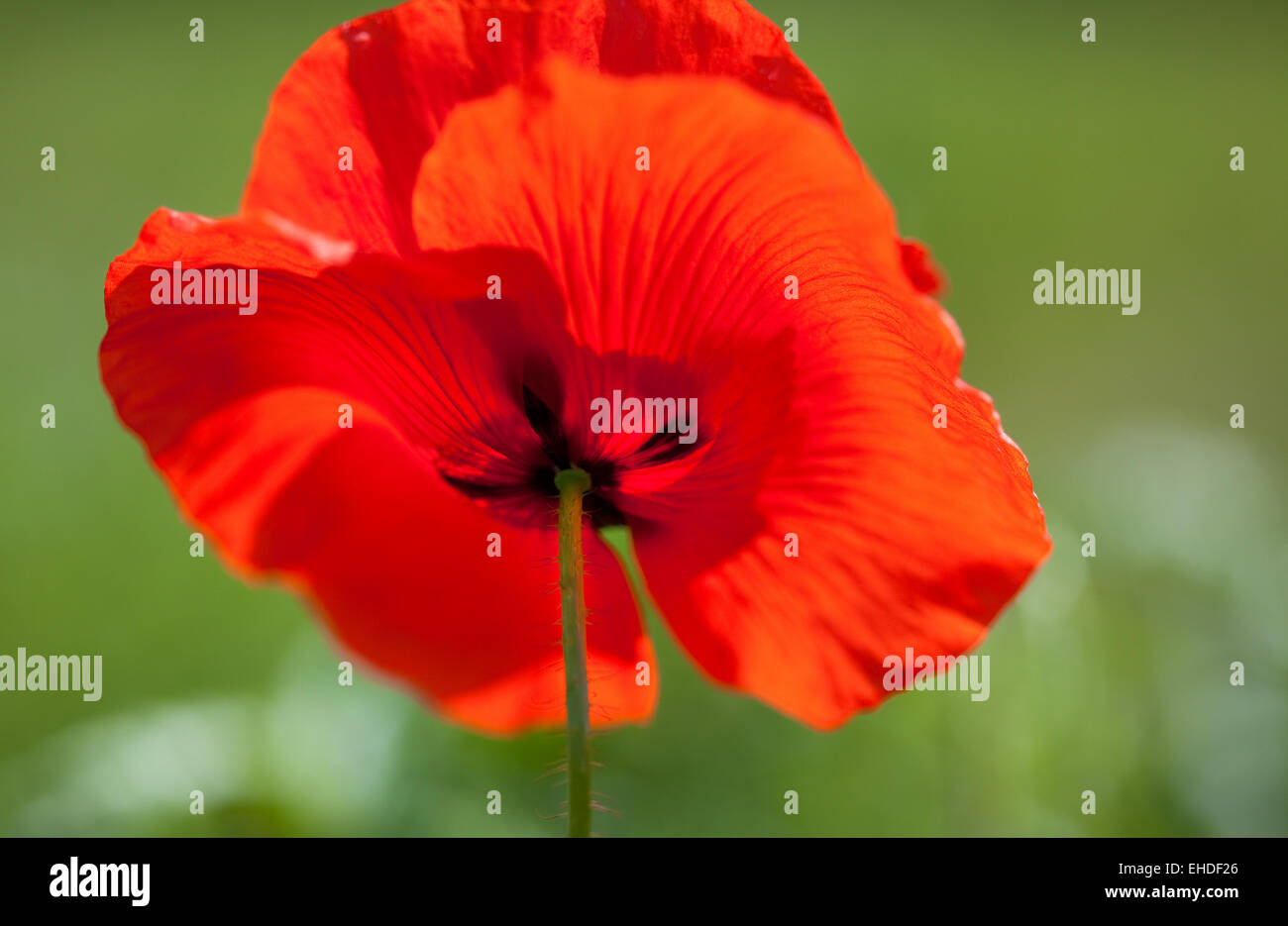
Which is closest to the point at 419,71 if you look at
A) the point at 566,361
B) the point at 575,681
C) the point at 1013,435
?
the point at 566,361

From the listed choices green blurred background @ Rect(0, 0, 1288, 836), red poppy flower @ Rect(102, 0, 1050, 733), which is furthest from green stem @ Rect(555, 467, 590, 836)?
green blurred background @ Rect(0, 0, 1288, 836)

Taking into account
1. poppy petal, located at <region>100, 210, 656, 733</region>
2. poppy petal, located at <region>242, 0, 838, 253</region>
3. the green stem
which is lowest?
the green stem

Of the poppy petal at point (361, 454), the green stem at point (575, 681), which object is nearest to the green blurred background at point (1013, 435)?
the poppy petal at point (361, 454)

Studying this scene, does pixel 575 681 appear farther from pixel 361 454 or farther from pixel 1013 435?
pixel 1013 435

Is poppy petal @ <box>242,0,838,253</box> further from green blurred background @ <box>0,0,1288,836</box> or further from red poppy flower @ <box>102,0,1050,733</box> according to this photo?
green blurred background @ <box>0,0,1288,836</box>

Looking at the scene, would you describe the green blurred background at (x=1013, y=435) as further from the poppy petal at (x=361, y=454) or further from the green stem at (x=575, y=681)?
the green stem at (x=575, y=681)

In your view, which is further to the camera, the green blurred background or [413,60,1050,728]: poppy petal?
the green blurred background

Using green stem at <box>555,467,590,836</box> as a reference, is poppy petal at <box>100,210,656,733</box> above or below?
above
